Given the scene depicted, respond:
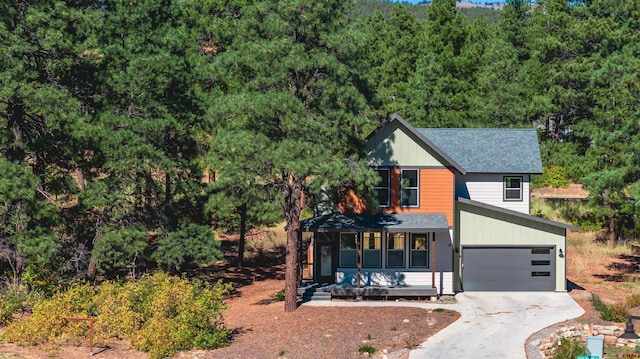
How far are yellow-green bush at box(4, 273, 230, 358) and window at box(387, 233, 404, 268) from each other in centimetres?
972

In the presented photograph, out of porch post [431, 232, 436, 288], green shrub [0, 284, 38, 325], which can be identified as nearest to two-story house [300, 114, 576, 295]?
porch post [431, 232, 436, 288]

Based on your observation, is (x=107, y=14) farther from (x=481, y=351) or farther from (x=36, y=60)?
(x=481, y=351)

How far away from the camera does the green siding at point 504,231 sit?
33406 mm

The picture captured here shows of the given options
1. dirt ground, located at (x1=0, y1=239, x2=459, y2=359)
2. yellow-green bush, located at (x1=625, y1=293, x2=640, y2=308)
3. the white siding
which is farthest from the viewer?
the white siding

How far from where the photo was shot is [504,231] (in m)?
33.5

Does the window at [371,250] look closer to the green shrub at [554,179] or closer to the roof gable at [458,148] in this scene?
the roof gable at [458,148]

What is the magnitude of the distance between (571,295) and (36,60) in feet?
75.6

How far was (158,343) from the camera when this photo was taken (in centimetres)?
2234

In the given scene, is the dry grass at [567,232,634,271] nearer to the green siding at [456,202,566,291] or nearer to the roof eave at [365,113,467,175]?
the green siding at [456,202,566,291]

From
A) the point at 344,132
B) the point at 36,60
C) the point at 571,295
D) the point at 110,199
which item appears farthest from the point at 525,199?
the point at 36,60

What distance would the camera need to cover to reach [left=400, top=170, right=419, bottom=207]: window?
33.2 m

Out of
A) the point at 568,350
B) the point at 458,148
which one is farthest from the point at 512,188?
the point at 568,350

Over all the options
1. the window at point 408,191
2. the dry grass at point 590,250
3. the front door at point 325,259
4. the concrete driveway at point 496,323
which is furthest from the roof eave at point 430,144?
the dry grass at point 590,250

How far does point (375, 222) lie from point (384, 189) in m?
1.77
